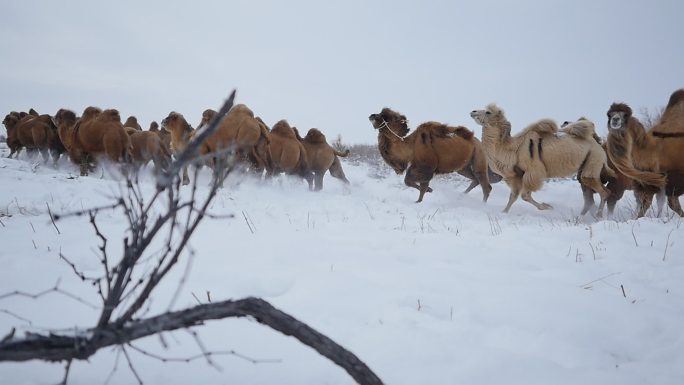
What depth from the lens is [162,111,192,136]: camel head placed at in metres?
10.8

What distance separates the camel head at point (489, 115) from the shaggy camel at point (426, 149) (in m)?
1.86

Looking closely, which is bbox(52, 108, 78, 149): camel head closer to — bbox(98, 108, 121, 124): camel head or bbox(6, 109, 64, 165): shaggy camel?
bbox(6, 109, 64, 165): shaggy camel

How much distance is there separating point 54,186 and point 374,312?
7.00m

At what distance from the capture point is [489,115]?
26.6 ft

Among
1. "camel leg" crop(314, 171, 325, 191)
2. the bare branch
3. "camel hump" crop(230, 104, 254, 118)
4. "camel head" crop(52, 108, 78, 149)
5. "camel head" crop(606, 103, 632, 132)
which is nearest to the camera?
the bare branch

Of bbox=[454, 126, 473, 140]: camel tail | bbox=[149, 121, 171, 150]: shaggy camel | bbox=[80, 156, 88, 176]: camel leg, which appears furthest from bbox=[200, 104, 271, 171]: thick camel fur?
bbox=[149, 121, 171, 150]: shaggy camel

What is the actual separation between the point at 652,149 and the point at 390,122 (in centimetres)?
593

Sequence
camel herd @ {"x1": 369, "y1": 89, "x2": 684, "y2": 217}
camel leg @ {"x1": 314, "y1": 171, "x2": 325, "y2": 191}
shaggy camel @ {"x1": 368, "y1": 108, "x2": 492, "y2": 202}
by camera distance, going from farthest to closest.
Answer: camel leg @ {"x1": 314, "y1": 171, "x2": 325, "y2": 191} → shaggy camel @ {"x1": 368, "y1": 108, "x2": 492, "y2": 202} → camel herd @ {"x1": 369, "y1": 89, "x2": 684, "y2": 217}

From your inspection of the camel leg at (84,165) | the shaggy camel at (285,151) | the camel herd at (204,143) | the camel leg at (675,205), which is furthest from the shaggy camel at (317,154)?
the camel leg at (675,205)

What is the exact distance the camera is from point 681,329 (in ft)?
7.00

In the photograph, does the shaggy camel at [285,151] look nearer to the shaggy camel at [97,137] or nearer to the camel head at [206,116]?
the camel head at [206,116]

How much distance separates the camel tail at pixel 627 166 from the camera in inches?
218

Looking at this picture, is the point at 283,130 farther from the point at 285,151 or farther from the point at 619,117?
the point at 619,117

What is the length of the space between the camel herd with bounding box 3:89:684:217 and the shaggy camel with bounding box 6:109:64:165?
35mm
